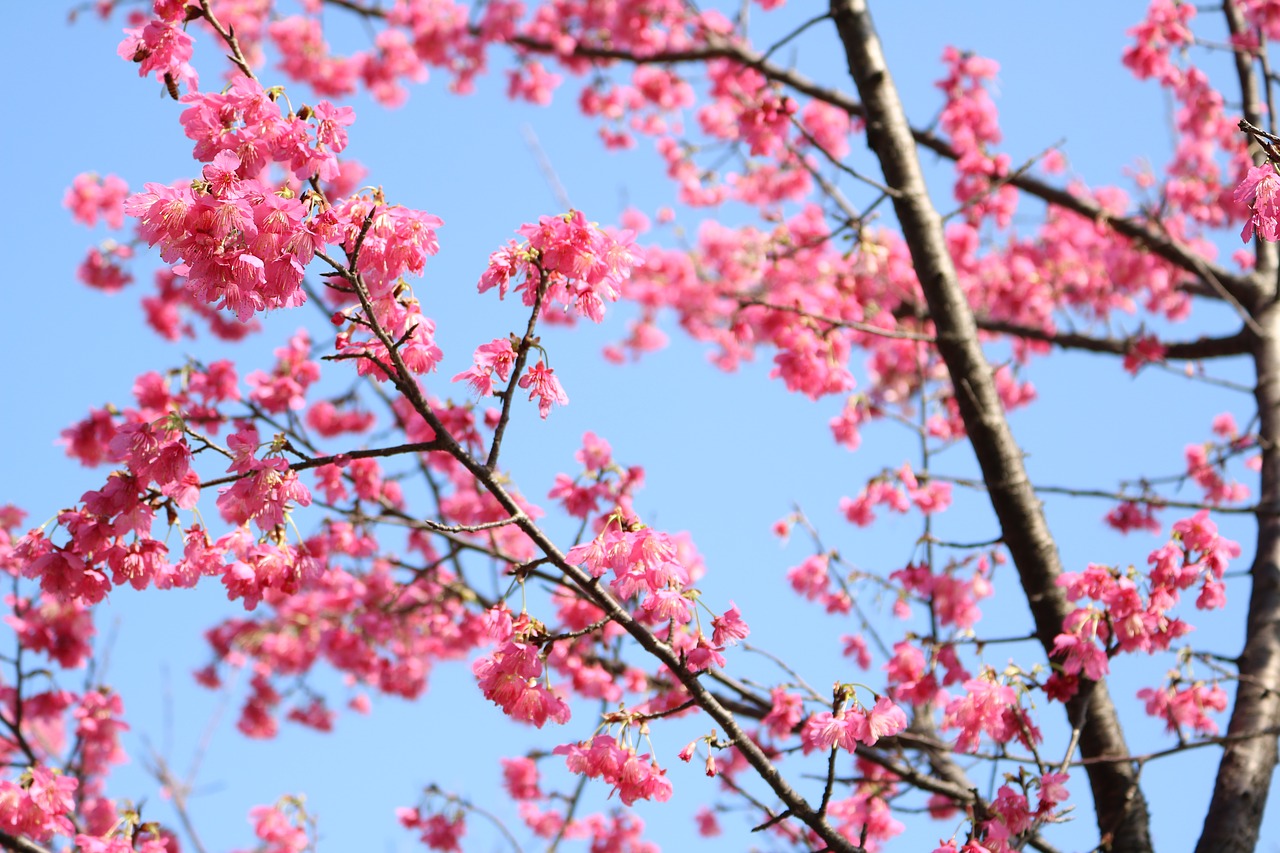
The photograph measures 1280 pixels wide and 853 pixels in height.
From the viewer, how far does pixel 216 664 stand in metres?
7.61

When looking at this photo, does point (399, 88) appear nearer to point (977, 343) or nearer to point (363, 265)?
point (977, 343)

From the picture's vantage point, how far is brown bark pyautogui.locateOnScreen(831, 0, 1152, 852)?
12.0 feet

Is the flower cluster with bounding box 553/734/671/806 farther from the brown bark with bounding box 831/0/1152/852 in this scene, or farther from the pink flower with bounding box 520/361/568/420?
the brown bark with bounding box 831/0/1152/852

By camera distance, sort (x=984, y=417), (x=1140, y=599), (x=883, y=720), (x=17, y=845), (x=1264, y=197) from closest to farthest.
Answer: (x=1264, y=197) → (x=883, y=720) → (x=17, y=845) → (x=1140, y=599) → (x=984, y=417)

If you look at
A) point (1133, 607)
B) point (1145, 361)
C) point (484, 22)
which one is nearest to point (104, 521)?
point (1133, 607)

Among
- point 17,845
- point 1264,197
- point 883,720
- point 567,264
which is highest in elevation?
point 567,264

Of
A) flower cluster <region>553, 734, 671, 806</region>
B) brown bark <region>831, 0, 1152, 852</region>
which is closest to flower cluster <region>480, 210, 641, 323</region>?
flower cluster <region>553, 734, 671, 806</region>

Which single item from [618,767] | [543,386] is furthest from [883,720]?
[543,386]

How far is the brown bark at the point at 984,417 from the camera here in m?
3.65

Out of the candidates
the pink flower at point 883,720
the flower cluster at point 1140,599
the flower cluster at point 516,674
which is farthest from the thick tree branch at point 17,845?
the flower cluster at point 1140,599

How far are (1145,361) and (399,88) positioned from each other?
6.97 metres

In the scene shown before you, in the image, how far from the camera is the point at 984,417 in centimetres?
410

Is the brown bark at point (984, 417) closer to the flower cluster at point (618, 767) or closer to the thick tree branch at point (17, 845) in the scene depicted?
the flower cluster at point (618, 767)

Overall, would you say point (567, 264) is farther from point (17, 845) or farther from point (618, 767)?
point (17, 845)
